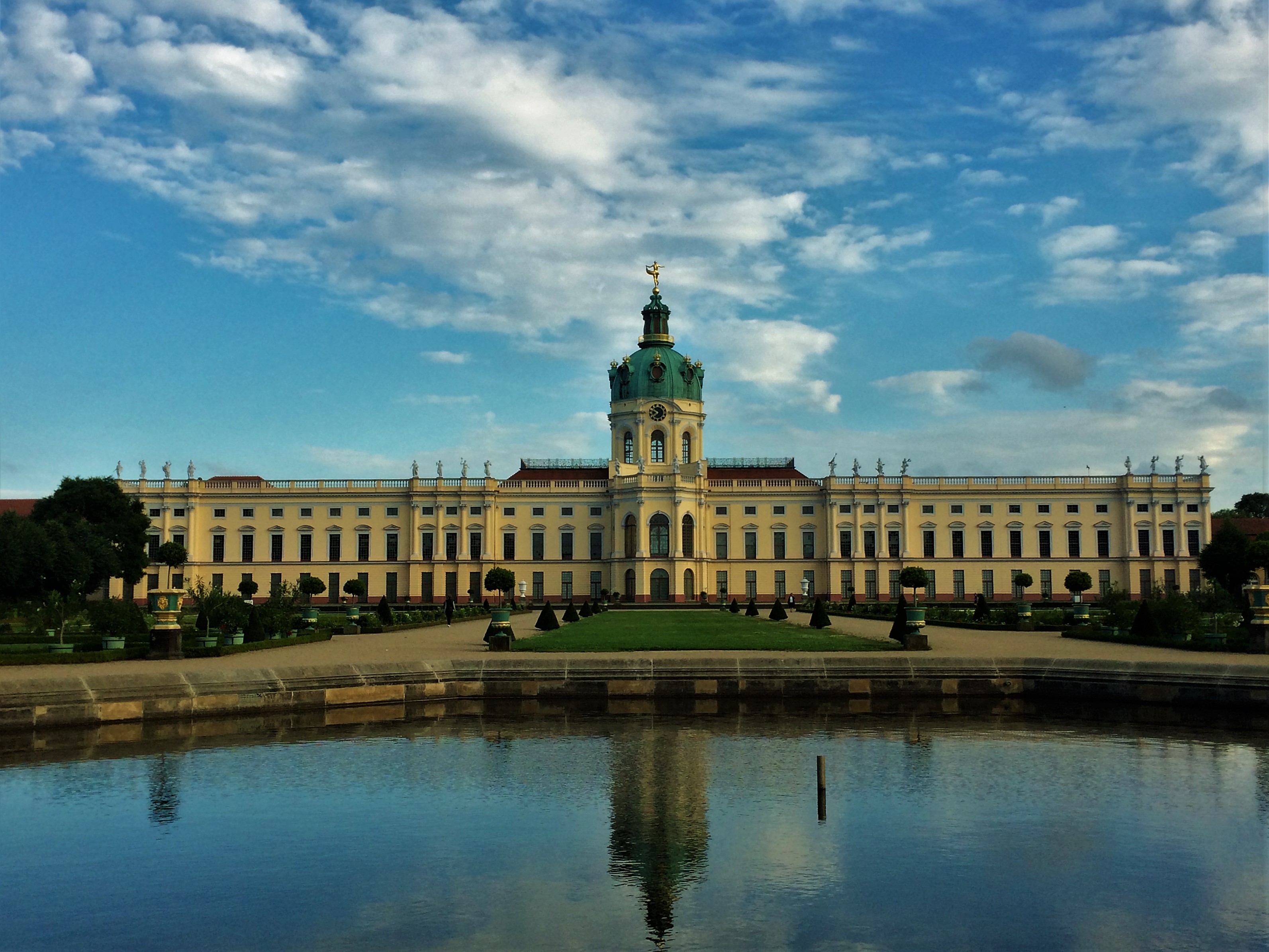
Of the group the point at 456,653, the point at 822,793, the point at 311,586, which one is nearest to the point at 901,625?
the point at 456,653

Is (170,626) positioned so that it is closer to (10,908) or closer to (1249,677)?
(10,908)

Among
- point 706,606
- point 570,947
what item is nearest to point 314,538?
point 706,606

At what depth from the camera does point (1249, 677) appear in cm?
2239

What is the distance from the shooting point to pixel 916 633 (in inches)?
1267

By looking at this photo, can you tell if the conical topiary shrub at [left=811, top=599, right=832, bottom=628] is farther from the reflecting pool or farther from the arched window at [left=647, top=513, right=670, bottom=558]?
the arched window at [left=647, top=513, right=670, bottom=558]

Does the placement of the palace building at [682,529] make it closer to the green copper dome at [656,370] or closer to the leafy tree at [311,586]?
the green copper dome at [656,370]

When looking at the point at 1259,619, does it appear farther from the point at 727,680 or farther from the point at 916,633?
the point at 727,680

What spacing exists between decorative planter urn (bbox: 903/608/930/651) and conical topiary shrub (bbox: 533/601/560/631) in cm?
1479

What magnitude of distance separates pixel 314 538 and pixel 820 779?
247 ft

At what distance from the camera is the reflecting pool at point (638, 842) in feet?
34.5

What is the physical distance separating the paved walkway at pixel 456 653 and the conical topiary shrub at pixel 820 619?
689 mm

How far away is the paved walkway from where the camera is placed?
25.3 m

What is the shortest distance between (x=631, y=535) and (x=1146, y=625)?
49.9 metres

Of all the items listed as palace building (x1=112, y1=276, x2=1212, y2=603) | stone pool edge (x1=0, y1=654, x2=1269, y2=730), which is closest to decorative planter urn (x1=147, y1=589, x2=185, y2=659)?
stone pool edge (x1=0, y1=654, x2=1269, y2=730)
